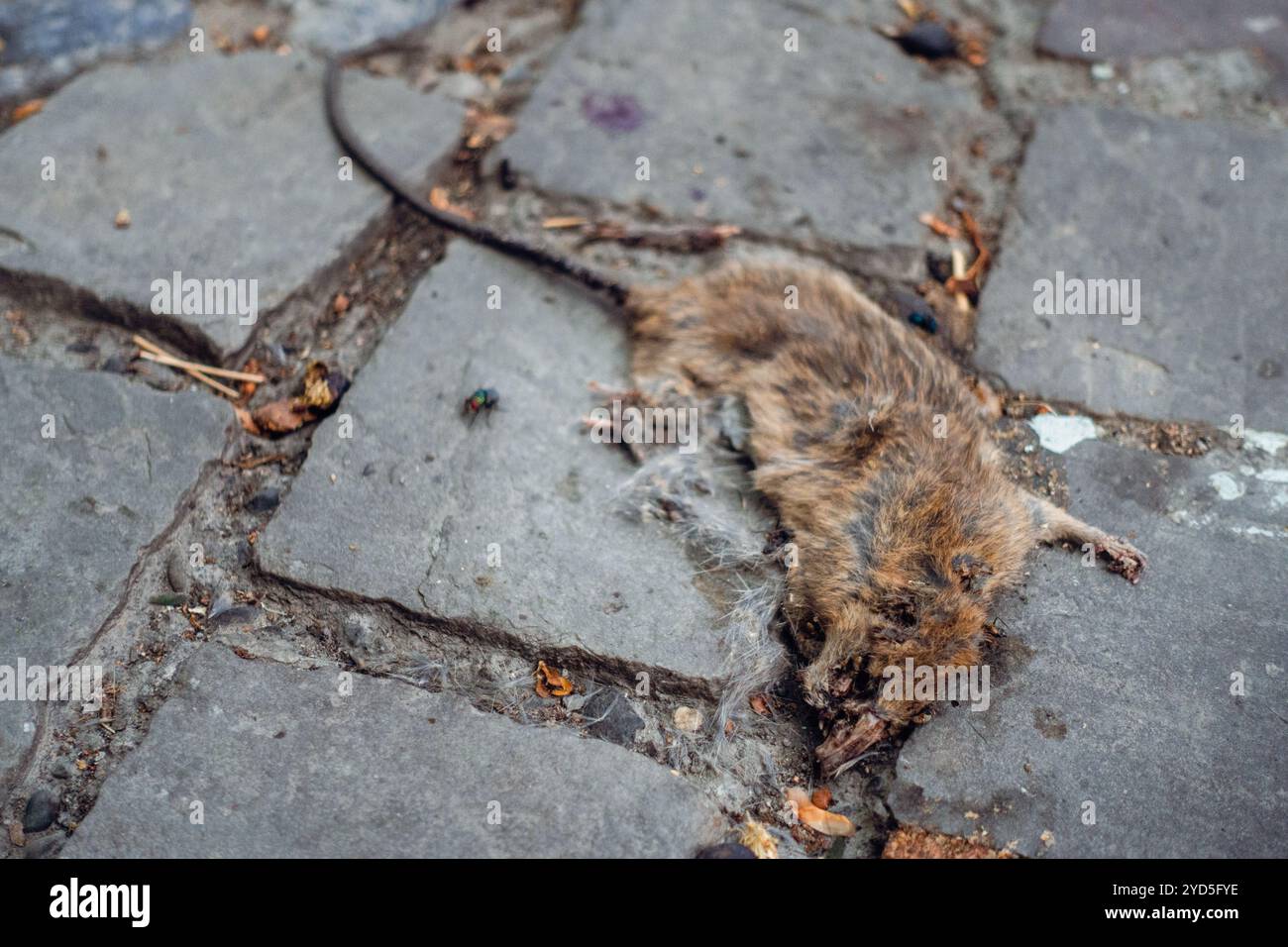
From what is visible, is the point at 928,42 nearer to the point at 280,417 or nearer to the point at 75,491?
the point at 280,417

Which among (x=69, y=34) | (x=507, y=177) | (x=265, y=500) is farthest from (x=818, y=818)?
(x=69, y=34)

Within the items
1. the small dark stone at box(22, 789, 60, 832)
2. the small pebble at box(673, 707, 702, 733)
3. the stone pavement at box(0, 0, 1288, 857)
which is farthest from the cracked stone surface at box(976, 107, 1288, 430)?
the small dark stone at box(22, 789, 60, 832)

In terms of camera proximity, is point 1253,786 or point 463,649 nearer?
point 1253,786

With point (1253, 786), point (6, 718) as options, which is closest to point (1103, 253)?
point (1253, 786)

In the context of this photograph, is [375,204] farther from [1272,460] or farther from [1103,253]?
[1272,460]

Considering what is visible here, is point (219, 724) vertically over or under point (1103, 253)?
under

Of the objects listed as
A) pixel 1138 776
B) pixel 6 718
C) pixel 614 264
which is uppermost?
pixel 614 264

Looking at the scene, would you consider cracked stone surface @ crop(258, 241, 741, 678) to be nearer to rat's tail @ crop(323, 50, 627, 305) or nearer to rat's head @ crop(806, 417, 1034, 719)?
rat's tail @ crop(323, 50, 627, 305)
